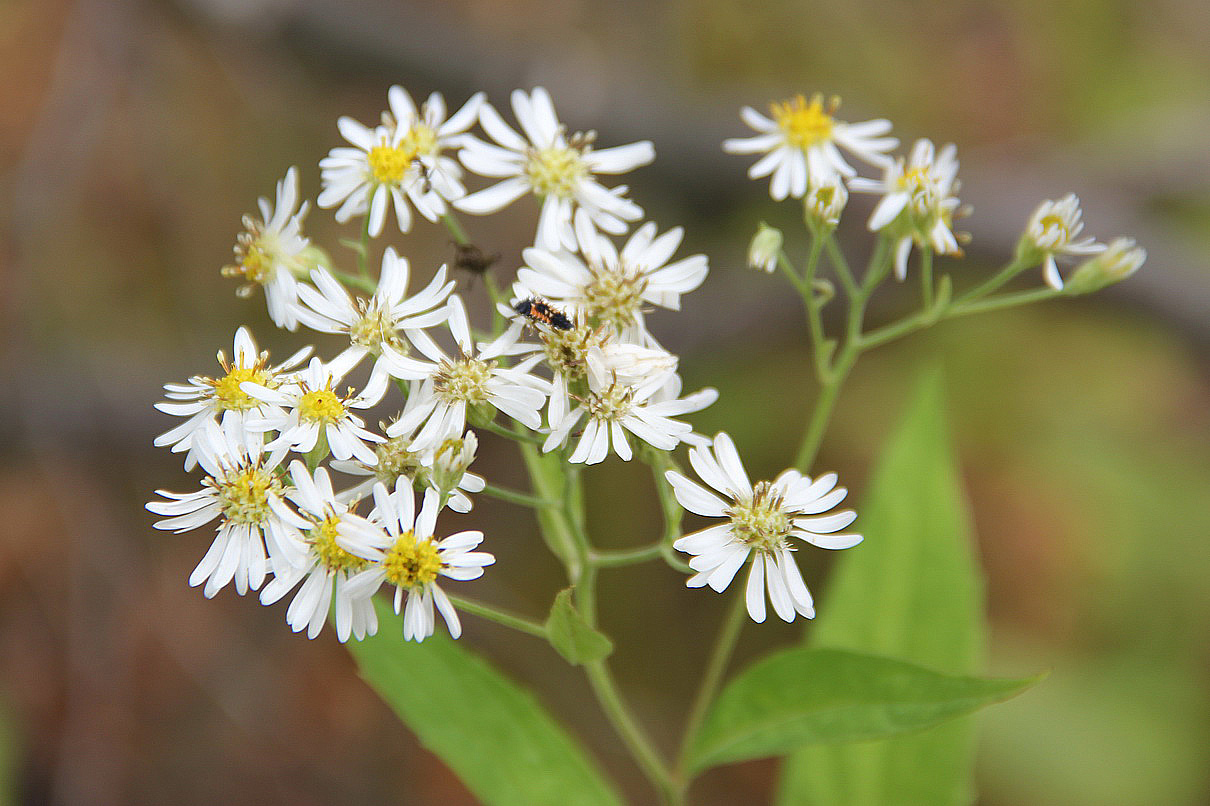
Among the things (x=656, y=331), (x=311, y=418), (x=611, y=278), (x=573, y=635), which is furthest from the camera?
(x=656, y=331)

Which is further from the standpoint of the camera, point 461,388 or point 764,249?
point 764,249

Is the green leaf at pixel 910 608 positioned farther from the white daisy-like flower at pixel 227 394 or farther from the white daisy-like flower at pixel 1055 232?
the white daisy-like flower at pixel 227 394

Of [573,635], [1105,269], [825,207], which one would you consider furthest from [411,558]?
[1105,269]

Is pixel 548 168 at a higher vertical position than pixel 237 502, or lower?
higher

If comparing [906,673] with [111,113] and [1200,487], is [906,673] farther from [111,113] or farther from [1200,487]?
[111,113]

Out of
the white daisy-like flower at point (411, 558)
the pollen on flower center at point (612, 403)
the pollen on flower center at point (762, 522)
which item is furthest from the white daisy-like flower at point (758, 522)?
the white daisy-like flower at point (411, 558)

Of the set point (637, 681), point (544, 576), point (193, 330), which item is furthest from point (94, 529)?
point (637, 681)

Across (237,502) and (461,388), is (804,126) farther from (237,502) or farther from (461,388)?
(237,502)
